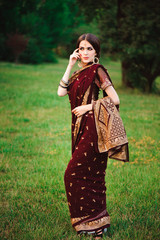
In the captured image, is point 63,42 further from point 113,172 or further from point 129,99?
point 113,172

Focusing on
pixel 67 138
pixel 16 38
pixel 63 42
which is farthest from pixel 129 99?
pixel 63 42

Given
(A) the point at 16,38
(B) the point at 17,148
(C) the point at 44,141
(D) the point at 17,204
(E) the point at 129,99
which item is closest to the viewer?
(D) the point at 17,204

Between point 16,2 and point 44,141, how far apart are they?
10.4 m

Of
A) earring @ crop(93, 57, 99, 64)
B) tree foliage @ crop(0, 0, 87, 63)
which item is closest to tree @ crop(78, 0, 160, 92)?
earring @ crop(93, 57, 99, 64)

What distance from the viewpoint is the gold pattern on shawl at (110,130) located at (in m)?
2.80

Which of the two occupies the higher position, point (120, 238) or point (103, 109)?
point (103, 109)

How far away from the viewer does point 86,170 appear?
9.45 feet

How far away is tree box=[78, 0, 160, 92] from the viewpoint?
12.8 meters

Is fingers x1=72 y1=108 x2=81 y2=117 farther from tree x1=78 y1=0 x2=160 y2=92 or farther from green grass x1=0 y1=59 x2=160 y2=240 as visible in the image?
tree x1=78 y1=0 x2=160 y2=92

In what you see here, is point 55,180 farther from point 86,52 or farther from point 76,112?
point 86,52

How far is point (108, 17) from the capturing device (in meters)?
14.7

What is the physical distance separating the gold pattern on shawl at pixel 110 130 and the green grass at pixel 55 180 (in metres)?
0.97

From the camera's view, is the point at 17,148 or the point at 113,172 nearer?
the point at 113,172

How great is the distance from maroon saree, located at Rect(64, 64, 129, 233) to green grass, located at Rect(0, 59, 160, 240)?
274 millimetres
